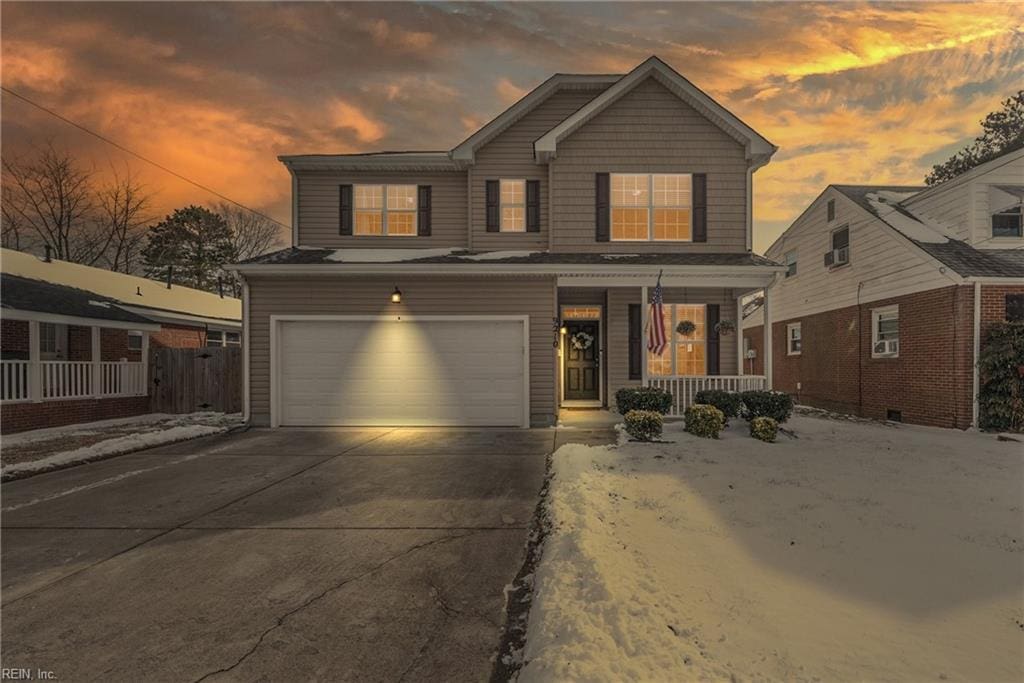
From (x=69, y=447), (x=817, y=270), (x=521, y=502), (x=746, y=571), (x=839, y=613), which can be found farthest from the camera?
(x=817, y=270)

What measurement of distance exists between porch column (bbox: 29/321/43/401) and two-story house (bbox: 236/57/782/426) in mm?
4522

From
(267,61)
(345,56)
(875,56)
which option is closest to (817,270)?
(875,56)

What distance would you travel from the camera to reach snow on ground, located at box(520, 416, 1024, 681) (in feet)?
7.38

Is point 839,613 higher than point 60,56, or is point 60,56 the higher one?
point 60,56

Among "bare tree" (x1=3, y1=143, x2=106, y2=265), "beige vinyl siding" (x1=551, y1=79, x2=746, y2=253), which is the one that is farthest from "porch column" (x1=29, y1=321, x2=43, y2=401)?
"bare tree" (x1=3, y1=143, x2=106, y2=265)

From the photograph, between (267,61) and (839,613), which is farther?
(267,61)

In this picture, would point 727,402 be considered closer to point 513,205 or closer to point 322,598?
point 513,205

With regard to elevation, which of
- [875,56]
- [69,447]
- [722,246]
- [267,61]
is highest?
[267,61]

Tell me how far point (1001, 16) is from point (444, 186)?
1439 cm

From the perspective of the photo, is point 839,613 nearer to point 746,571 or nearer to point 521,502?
point 746,571

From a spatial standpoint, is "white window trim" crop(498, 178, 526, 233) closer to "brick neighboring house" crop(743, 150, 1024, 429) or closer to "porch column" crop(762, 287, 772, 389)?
"porch column" crop(762, 287, 772, 389)

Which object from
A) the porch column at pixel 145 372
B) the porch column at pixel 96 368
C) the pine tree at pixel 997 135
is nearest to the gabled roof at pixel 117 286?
the porch column at pixel 145 372

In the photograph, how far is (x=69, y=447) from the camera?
782 centimetres

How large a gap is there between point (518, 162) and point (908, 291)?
10401 mm
